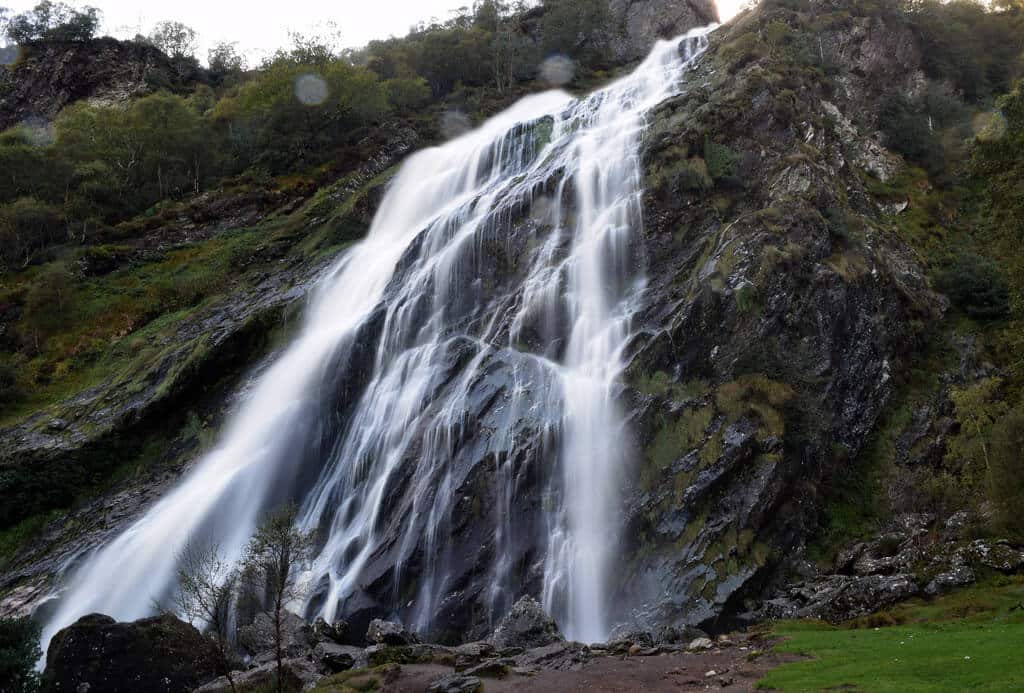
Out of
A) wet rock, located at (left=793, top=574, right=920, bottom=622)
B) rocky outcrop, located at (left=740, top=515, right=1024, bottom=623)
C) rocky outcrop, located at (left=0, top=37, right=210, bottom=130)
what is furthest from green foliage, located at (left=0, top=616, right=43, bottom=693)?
rocky outcrop, located at (left=0, top=37, right=210, bottom=130)

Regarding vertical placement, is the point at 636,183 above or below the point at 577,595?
above

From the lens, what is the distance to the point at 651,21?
68.9m

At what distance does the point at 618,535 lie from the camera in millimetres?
20969

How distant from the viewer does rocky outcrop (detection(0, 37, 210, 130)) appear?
248 ft

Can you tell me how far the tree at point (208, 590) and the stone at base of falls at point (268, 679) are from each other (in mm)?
266

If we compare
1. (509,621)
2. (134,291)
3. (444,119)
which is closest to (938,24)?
(444,119)

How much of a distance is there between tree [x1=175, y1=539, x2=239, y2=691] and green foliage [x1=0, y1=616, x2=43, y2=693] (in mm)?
3366

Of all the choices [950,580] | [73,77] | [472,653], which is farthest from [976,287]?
[73,77]

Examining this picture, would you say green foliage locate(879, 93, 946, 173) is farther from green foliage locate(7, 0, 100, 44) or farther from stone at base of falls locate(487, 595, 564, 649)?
green foliage locate(7, 0, 100, 44)

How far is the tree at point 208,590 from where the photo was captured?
50.2 feet

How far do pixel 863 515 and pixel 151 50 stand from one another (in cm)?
9274

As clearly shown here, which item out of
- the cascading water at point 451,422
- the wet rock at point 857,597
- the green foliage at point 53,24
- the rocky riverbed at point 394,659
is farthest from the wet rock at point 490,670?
the green foliage at point 53,24

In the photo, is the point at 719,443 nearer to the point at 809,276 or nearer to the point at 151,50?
the point at 809,276

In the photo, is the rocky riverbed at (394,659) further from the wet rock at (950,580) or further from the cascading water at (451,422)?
the wet rock at (950,580)
